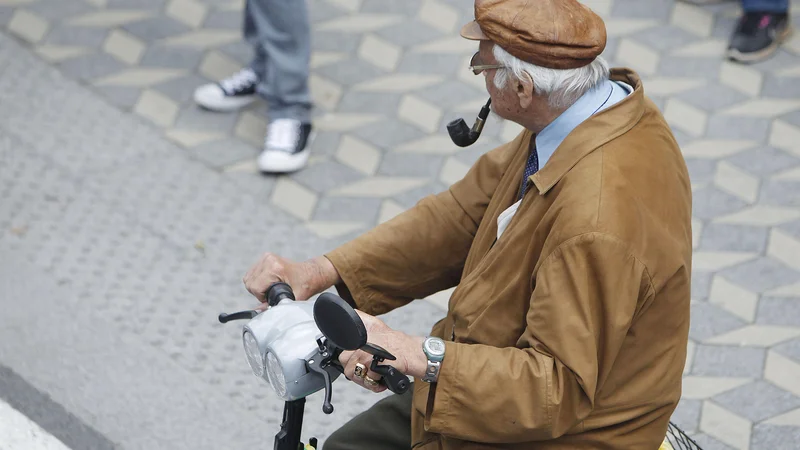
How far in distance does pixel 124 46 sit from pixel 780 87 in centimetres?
326

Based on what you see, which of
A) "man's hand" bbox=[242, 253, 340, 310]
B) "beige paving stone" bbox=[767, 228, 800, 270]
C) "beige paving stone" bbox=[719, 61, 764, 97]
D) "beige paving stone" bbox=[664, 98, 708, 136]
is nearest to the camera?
"man's hand" bbox=[242, 253, 340, 310]

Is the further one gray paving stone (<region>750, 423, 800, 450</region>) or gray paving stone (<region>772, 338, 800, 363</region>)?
gray paving stone (<region>772, 338, 800, 363</region>)

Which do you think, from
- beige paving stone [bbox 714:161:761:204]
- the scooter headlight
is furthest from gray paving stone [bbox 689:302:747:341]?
the scooter headlight

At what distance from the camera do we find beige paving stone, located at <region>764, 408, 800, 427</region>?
3.68m

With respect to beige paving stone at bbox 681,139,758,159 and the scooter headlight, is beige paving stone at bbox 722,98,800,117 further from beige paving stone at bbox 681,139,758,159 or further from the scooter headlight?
the scooter headlight

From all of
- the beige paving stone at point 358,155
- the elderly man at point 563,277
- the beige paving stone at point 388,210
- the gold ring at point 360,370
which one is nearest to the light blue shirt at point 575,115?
the elderly man at point 563,277

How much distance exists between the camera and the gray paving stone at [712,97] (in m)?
5.15

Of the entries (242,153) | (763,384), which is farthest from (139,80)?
(763,384)

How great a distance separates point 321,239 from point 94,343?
1019 millimetres

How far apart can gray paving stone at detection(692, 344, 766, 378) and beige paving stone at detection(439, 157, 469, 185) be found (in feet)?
4.35

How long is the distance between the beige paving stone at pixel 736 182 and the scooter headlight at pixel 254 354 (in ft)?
9.86


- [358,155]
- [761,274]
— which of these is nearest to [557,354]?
[761,274]

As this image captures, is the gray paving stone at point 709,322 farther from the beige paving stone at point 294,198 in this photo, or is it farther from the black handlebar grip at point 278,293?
the black handlebar grip at point 278,293

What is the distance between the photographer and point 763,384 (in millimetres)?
3844
